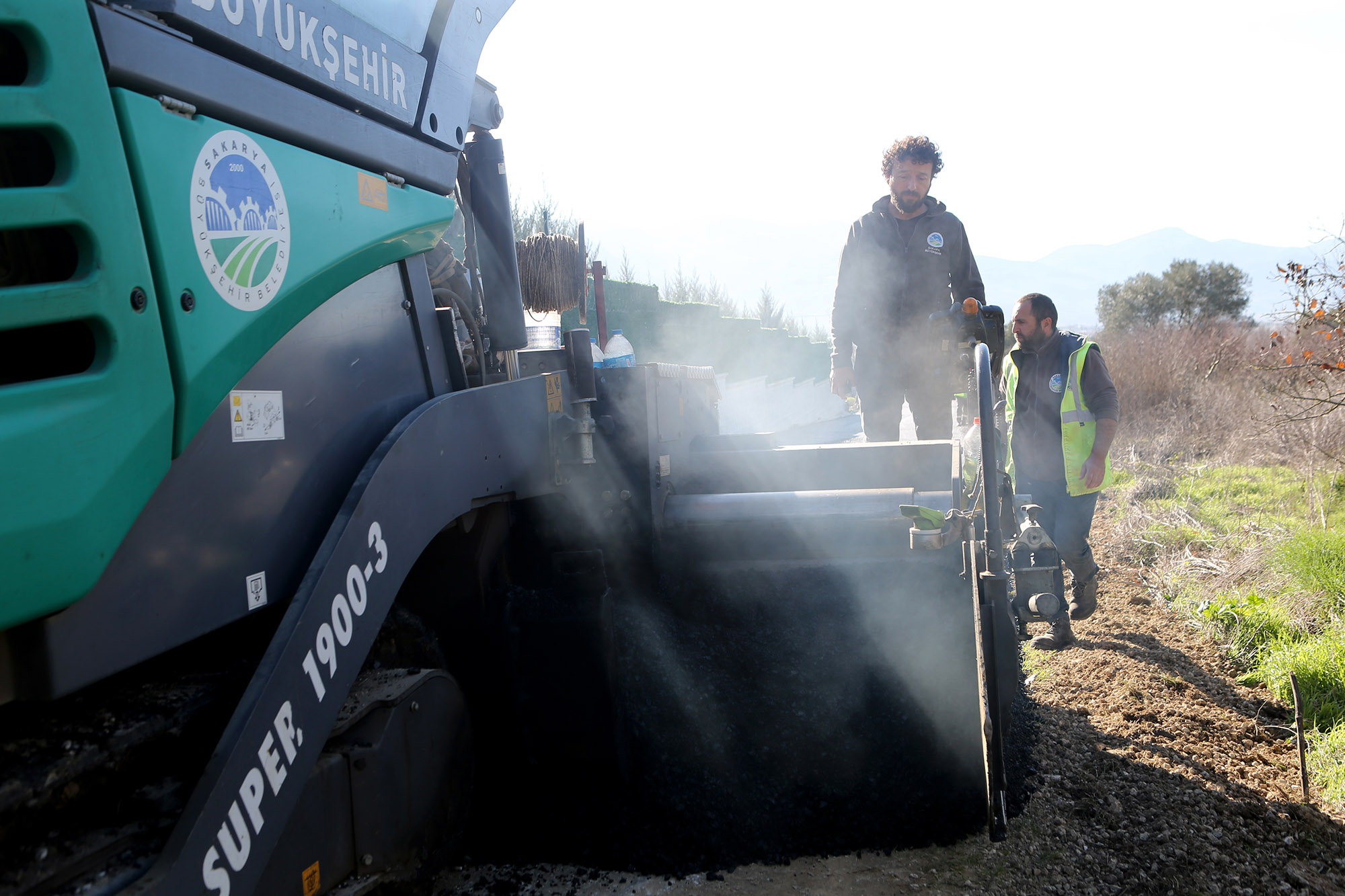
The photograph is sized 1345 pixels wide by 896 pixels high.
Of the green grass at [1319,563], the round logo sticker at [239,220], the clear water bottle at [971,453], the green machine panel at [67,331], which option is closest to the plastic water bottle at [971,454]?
the clear water bottle at [971,453]

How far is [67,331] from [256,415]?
0.34 m

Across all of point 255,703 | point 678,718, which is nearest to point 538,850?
point 678,718

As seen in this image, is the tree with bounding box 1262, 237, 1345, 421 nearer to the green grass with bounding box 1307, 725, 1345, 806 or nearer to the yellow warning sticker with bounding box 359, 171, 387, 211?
the green grass with bounding box 1307, 725, 1345, 806

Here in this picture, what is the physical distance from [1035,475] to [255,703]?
428 centimetres

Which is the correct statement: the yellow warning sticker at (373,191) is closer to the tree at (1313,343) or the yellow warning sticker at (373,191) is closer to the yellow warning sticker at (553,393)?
the yellow warning sticker at (553,393)

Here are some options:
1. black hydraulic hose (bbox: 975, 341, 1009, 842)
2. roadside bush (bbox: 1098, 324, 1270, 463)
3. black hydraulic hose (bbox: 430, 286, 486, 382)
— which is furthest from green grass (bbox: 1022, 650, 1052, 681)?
roadside bush (bbox: 1098, 324, 1270, 463)

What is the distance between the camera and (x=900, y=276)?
4.65 m

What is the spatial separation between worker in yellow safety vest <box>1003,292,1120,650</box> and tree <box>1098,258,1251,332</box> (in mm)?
24619

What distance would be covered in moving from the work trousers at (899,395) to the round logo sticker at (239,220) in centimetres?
345

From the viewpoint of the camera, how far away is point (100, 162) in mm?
1280

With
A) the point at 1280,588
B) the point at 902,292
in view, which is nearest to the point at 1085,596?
the point at 1280,588

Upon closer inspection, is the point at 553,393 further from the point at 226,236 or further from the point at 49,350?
the point at 49,350

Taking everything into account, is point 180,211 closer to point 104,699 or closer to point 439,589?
point 104,699

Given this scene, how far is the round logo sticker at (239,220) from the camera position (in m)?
1.46
